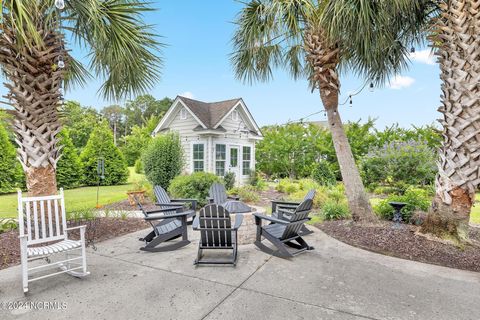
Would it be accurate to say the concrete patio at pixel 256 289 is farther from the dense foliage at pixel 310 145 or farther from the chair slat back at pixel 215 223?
the dense foliage at pixel 310 145

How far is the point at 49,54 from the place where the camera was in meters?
4.83

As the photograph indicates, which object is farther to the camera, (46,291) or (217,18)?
(217,18)

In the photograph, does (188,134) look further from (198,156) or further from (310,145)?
(310,145)

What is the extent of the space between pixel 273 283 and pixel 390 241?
2763mm

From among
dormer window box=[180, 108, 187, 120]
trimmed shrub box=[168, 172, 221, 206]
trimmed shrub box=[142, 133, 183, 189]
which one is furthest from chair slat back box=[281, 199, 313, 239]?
dormer window box=[180, 108, 187, 120]

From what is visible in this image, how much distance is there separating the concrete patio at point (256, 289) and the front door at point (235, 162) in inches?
362

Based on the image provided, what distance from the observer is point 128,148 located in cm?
2520

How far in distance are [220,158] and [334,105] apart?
750 centimetres

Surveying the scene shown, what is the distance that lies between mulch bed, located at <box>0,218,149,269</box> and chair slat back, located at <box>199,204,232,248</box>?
2.54 meters

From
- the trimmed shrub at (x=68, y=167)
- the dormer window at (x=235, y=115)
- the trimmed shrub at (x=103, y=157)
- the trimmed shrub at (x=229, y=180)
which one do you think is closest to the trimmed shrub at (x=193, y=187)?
the trimmed shrub at (x=229, y=180)

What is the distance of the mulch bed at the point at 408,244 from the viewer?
13.3 feet

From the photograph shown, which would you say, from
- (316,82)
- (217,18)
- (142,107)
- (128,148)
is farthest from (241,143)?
(142,107)

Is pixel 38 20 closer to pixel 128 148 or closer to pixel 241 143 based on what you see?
pixel 241 143

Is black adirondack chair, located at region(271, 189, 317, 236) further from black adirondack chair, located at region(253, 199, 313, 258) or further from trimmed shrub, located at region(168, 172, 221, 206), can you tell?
trimmed shrub, located at region(168, 172, 221, 206)
